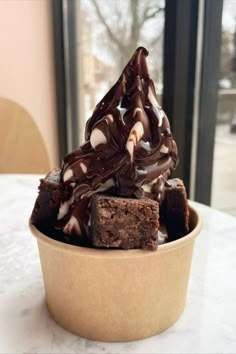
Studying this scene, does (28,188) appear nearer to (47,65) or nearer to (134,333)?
(134,333)

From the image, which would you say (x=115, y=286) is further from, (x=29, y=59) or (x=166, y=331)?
(x=29, y=59)

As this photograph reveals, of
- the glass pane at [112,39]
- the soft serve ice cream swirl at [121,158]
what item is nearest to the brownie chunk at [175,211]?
the soft serve ice cream swirl at [121,158]

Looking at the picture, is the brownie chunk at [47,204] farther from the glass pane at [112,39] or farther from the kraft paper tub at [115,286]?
the glass pane at [112,39]

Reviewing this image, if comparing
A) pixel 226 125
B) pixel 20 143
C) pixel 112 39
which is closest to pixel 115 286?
pixel 226 125

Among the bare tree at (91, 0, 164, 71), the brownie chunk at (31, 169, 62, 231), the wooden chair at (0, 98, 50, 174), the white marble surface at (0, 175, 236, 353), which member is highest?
the bare tree at (91, 0, 164, 71)

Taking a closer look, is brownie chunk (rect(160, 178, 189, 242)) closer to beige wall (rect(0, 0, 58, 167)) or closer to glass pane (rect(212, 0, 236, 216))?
glass pane (rect(212, 0, 236, 216))

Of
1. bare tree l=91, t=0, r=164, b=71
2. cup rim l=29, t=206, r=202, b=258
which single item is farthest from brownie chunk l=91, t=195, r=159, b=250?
bare tree l=91, t=0, r=164, b=71

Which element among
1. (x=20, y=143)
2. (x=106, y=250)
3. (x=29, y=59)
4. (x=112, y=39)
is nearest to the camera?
(x=106, y=250)
